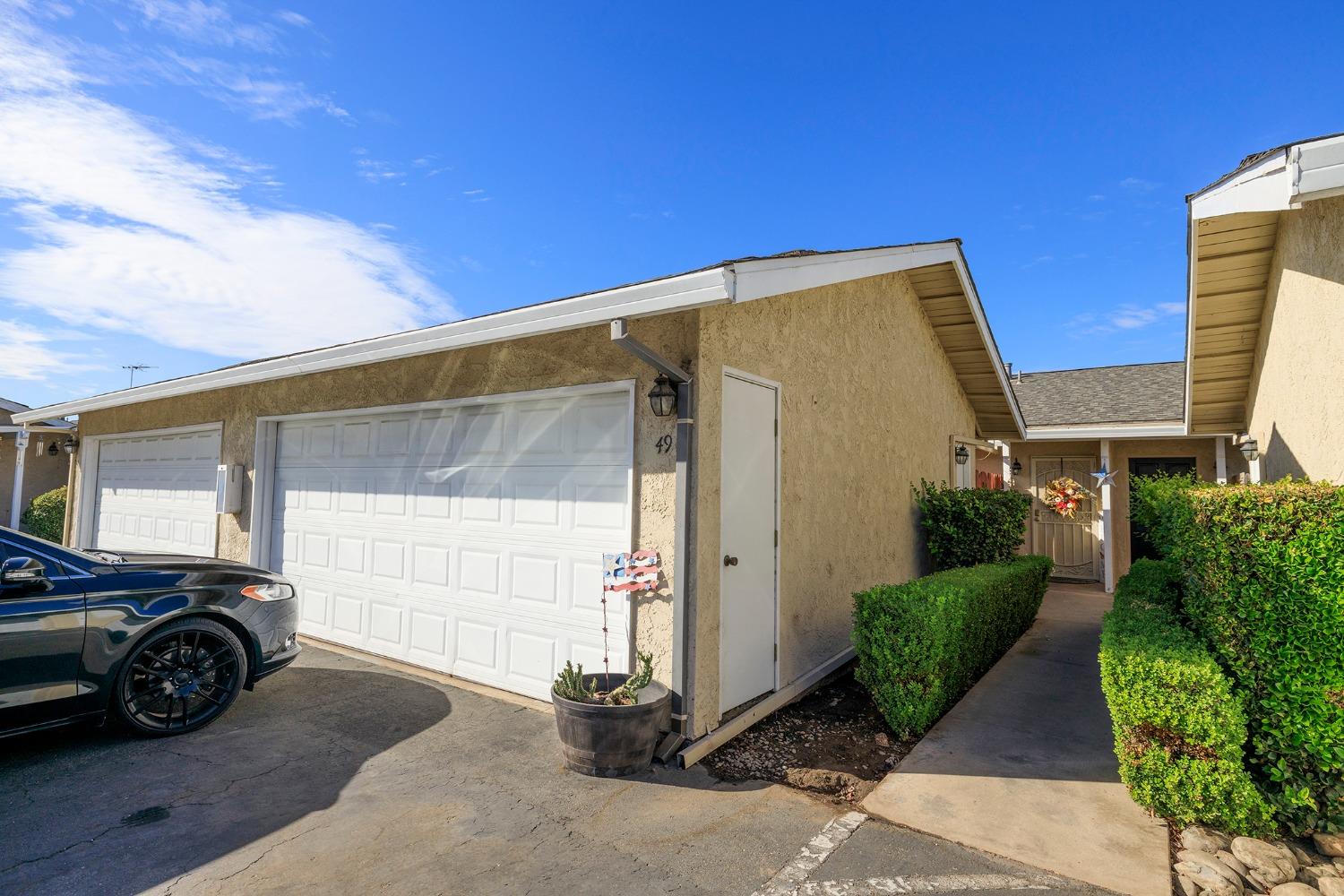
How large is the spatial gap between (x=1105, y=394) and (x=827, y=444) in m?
10.9

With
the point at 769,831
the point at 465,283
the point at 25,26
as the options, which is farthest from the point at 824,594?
the point at 25,26

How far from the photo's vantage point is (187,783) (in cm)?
361

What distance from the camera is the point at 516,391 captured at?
525 centimetres

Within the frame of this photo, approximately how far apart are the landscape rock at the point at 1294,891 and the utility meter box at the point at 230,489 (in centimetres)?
912

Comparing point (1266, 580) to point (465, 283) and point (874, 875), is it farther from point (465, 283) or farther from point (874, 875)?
point (465, 283)

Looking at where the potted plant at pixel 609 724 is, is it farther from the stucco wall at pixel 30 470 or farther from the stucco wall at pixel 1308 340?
the stucco wall at pixel 30 470

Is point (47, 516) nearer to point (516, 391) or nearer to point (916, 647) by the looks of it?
point (516, 391)

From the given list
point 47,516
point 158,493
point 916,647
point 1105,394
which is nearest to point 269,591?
point 916,647

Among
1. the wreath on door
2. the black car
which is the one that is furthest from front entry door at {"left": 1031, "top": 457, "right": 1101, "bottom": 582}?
the black car

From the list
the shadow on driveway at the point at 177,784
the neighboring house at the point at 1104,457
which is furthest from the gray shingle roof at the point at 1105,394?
the shadow on driveway at the point at 177,784

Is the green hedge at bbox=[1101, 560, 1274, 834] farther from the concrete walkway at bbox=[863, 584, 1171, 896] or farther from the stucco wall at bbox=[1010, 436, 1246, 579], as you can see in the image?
the stucco wall at bbox=[1010, 436, 1246, 579]

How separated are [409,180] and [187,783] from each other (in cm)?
620

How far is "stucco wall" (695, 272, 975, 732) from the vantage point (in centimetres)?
433

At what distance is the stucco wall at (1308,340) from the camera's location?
169 inches
